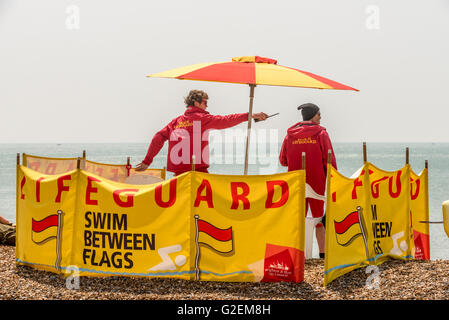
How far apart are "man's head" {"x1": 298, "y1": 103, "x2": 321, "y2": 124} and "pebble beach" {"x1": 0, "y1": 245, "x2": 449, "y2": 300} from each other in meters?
2.01

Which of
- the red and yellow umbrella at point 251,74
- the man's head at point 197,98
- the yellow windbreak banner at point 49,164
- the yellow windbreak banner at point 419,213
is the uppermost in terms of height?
the red and yellow umbrella at point 251,74

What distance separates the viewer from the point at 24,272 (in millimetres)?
7410

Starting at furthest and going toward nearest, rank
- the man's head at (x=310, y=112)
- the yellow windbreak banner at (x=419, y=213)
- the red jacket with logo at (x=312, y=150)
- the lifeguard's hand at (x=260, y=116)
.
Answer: the yellow windbreak banner at (x=419, y=213) < the man's head at (x=310, y=112) < the red jacket with logo at (x=312, y=150) < the lifeguard's hand at (x=260, y=116)

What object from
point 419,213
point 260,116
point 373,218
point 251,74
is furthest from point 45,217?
point 419,213

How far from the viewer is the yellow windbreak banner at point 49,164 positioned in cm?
902

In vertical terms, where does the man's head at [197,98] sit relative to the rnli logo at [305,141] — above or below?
above

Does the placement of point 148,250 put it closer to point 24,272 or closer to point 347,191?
point 24,272

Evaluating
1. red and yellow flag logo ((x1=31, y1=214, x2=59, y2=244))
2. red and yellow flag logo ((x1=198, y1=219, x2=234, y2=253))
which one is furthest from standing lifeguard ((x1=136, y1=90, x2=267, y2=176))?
red and yellow flag logo ((x1=31, y1=214, x2=59, y2=244))

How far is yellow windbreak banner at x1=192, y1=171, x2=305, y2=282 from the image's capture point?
6.83 metres

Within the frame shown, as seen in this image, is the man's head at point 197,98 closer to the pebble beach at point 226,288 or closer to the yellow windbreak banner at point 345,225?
the yellow windbreak banner at point 345,225

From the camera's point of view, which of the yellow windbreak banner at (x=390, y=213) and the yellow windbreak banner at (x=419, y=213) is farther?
the yellow windbreak banner at (x=419, y=213)

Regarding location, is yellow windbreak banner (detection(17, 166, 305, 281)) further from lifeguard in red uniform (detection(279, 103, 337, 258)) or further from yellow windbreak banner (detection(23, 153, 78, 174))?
yellow windbreak banner (detection(23, 153, 78, 174))

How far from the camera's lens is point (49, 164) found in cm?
931

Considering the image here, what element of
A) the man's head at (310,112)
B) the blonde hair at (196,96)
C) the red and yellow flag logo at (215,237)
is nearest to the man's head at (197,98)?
the blonde hair at (196,96)
